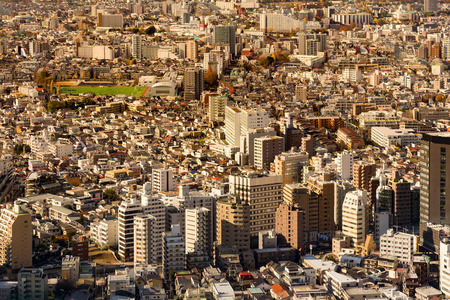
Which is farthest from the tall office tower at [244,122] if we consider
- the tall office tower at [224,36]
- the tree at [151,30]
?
the tree at [151,30]

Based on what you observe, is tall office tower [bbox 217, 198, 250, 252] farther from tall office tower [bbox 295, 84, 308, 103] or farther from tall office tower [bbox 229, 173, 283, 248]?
tall office tower [bbox 295, 84, 308, 103]

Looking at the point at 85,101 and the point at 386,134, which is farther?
the point at 85,101

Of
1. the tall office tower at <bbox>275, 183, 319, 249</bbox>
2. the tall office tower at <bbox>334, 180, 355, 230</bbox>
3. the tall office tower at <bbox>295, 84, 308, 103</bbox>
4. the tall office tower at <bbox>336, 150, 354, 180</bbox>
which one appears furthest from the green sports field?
the tall office tower at <bbox>275, 183, 319, 249</bbox>

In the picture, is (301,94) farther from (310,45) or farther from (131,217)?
(131,217)

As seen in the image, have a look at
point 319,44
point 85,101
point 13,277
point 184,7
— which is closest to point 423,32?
point 319,44

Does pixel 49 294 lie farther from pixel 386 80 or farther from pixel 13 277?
pixel 386 80

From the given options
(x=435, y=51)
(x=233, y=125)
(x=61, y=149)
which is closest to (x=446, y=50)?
(x=435, y=51)
